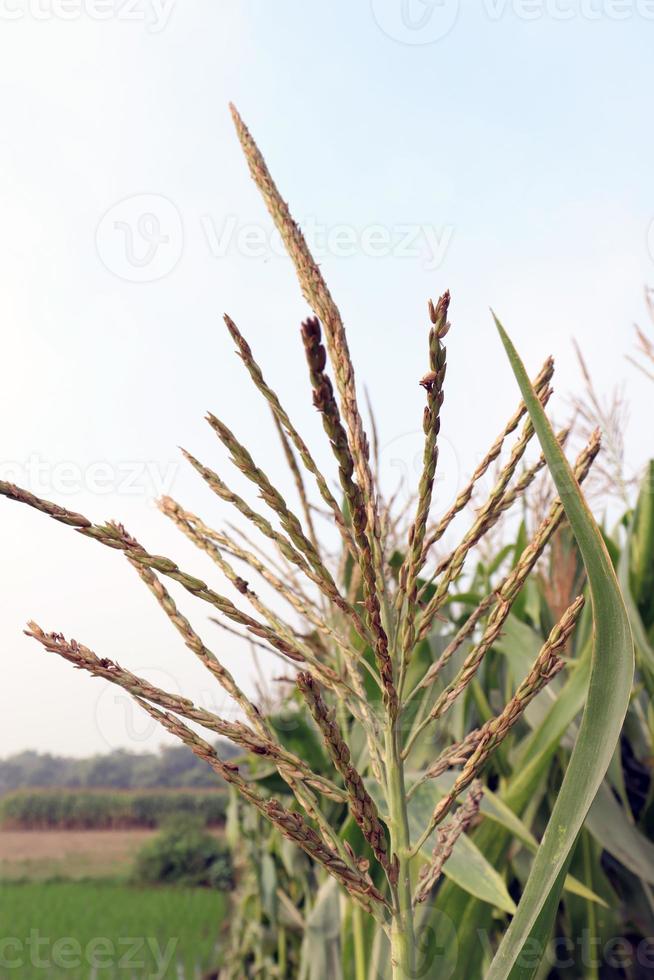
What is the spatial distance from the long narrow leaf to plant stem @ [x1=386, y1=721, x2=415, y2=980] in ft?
0.18

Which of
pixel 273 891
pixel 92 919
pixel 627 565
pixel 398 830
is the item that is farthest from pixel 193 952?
pixel 398 830

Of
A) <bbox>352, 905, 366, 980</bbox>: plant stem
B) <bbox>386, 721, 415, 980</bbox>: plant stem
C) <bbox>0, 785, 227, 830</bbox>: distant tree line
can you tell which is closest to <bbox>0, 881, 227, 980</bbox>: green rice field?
<bbox>352, 905, 366, 980</bbox>: plant stem

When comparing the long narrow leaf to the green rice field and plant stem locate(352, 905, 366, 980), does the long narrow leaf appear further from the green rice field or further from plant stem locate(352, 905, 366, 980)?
the green rice field

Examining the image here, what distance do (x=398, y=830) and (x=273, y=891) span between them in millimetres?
2021

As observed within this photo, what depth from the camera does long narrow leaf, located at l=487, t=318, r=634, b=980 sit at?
0.35 m

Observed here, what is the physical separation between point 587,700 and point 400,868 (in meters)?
0.11

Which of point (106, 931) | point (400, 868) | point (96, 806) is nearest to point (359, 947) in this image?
point (400, 868)

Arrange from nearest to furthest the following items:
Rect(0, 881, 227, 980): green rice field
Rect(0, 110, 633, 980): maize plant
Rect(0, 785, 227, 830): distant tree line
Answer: Rect(0, 110, 633, 980): maize plant, Rect(0, 881, 227, 980): green rice field, Rect(0, 785, 227, 830): distant tree line

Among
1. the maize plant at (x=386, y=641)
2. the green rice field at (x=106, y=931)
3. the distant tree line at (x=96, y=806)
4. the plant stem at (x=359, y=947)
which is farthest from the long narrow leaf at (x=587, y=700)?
the distant tree line at (x=96, y=806)

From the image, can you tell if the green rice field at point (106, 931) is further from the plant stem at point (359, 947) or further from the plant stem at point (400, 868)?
the plant stem at point (400, 868)

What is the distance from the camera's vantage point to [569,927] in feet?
4.20

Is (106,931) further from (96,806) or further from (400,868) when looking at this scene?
(96,806)

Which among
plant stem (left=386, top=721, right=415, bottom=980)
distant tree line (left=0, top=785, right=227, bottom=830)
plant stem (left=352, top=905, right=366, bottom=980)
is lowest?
distant tree line (left=0, top=785, right=227, bottom=830)

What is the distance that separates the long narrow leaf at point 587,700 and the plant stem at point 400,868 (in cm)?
6
